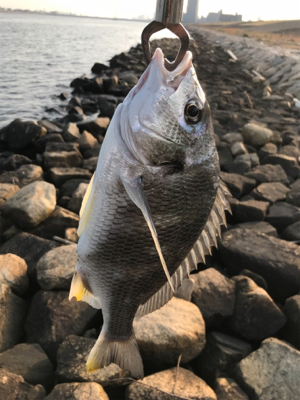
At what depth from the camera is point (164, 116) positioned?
1708mm

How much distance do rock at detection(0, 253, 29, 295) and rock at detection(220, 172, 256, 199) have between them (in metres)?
3.43

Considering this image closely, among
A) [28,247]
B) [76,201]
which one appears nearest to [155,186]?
[28,247]

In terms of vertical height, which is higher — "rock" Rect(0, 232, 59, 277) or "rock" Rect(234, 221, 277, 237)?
"rock" Rect(234, 221, 277, 237)

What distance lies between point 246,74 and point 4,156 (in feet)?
53.7

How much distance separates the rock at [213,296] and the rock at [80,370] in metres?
1.04

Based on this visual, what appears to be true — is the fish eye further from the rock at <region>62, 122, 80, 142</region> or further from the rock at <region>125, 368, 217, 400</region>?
the rock at <region>62, 122, 80, 142</region>

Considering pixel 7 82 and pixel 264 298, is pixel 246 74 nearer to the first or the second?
pixel 7 82

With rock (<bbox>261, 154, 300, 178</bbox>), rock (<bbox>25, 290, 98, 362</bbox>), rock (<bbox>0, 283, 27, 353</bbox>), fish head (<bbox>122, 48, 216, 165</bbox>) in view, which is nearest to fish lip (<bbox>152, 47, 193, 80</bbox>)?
fish head (<bbox>122, 48, 216, 165</bbox>)

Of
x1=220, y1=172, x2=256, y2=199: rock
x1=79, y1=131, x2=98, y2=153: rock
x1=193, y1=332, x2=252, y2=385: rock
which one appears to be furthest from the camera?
x1=79, y1=131, x2=98, y2=153: rock

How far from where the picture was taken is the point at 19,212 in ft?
15.1

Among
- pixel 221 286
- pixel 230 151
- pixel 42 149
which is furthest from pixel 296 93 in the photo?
pixel 221 286

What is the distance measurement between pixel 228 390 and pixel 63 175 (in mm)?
4311

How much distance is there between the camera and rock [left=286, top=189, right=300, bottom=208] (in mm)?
5711

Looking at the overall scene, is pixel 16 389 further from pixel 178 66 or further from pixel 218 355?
pixel 178 66
